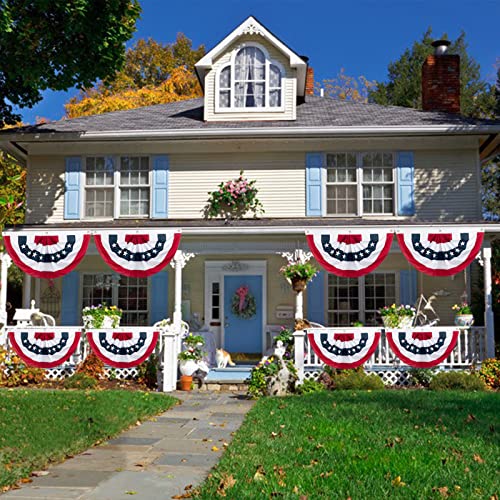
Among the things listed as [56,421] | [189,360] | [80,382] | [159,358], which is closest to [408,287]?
[189,360]

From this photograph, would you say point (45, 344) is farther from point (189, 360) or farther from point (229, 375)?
point (229, 375)

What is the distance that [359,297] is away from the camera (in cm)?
1591

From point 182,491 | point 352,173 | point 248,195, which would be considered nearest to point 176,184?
point 248,195

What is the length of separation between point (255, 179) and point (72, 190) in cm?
453

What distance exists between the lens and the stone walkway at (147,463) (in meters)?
5.45

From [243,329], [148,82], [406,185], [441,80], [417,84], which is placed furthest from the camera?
[417,84]

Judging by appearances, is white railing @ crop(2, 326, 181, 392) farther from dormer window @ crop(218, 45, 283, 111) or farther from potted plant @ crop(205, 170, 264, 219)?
dormer window @ crop(218, 45, 283, 111)

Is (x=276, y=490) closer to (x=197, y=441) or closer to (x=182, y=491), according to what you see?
(x=182, y=491)

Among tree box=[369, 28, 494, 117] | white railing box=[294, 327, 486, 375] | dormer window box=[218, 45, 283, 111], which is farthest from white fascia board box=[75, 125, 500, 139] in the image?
tree box=[369, 28, 494, 117]

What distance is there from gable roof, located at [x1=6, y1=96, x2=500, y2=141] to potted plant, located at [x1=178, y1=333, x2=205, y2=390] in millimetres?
5061

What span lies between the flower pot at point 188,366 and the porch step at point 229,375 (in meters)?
0.45

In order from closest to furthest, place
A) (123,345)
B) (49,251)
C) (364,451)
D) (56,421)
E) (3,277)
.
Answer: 1. (364,451)
2. (56,421)
3. (123,345)
4. (49,251)
5. (3,277)

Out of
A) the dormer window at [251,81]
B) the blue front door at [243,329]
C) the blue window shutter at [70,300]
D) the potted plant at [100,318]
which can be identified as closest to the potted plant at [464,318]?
the blue front door at [243,329]

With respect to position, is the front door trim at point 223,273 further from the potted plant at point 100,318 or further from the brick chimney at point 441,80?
the brick chimney at point 441,80
